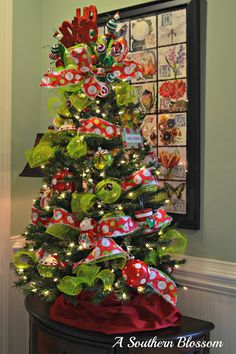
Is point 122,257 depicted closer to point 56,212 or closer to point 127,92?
point 56,212

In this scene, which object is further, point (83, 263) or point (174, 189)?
point (174, 189)

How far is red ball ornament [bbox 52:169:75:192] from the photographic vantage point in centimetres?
182

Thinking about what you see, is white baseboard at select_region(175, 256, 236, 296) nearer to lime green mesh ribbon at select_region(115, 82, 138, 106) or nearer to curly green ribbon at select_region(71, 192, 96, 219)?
curly green ribbon at select_region(71, 192, 96, 219)

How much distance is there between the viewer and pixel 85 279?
1.66m

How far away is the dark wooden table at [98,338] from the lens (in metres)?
1.61

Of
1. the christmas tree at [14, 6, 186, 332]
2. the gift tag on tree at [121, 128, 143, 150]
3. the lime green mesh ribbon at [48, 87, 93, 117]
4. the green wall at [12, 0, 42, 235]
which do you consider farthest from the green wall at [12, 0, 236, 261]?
the green wall at [12, 0, 42, 235]

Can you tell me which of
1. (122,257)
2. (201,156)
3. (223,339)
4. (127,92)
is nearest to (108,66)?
(127,92)

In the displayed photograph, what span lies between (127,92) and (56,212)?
589mm

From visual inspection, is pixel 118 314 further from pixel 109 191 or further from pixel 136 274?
pixel 109 191

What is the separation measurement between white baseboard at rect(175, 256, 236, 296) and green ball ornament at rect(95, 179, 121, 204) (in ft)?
2.18

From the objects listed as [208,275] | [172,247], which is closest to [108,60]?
[172,247]

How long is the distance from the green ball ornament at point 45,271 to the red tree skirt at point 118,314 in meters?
0.12

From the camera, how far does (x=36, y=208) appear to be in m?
1.98

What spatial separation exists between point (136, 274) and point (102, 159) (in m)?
0.47
